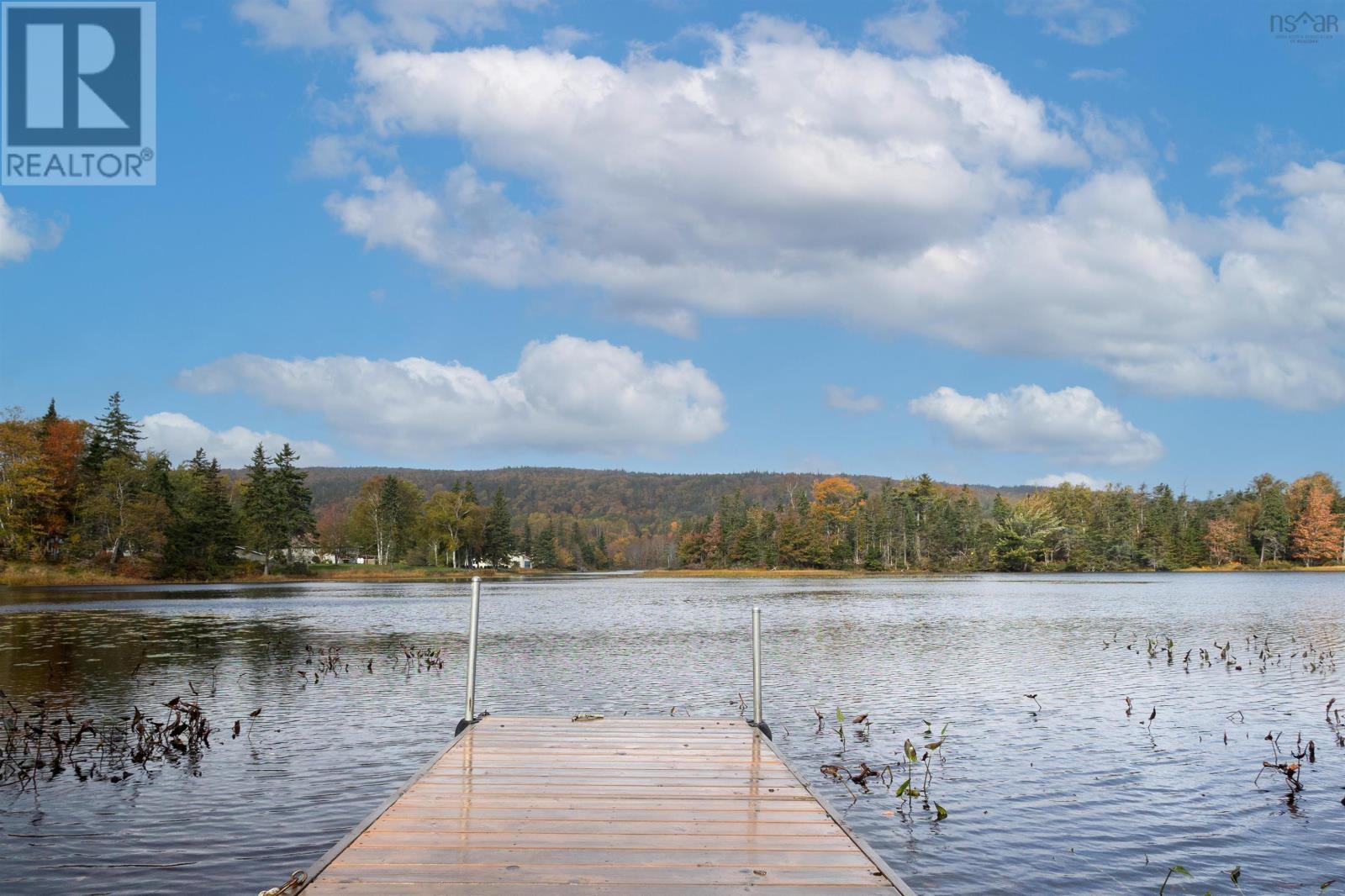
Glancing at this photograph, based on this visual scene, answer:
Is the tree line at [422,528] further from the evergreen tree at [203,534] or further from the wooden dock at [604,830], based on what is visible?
the wooden dock at [604,830]

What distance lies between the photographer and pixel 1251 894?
8359mm

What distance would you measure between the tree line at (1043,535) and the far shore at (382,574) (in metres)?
2.00

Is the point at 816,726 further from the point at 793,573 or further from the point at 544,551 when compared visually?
the point at 544,551

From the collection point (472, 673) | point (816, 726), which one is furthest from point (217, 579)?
point (472, 673)

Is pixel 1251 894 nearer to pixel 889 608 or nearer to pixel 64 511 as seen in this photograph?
pixel 889 608

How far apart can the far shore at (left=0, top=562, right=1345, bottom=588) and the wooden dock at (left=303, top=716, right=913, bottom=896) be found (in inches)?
3122

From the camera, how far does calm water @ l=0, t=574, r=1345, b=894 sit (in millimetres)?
9203

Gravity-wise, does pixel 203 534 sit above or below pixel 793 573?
above

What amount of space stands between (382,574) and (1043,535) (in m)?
82.2

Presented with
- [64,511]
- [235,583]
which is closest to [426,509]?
[235,583]

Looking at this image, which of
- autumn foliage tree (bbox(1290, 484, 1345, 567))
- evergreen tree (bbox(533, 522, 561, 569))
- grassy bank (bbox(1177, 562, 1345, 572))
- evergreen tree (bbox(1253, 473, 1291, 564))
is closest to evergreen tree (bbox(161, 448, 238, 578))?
evergreen tree (bbox(533, 522, 561, 569))

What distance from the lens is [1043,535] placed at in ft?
394

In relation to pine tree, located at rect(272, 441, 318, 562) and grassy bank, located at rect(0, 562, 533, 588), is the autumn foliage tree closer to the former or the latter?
grassy bank, located at rect(0, 562, 533, 588)

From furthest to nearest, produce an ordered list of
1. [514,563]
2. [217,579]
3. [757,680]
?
[514,563] → [217,579] → [757,680]
